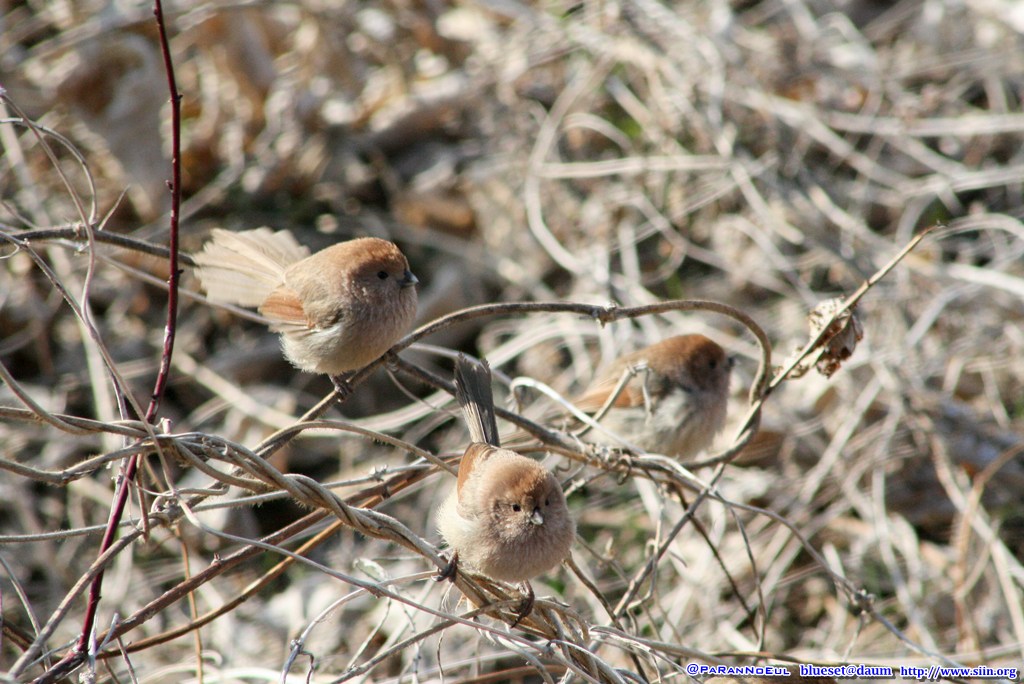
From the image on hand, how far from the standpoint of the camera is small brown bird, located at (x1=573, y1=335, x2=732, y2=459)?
4.07 m

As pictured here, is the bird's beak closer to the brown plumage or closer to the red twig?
the brown plumage

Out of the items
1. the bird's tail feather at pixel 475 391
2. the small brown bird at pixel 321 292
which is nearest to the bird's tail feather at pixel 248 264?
the small brown bird at pixel 321 292

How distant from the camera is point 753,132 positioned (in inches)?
241

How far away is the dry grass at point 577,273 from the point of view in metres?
4.23

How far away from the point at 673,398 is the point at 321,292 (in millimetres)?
1737

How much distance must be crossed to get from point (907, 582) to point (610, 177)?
129 inches

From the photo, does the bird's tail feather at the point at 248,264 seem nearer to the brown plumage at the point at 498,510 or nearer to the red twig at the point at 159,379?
the red twig at the point at 159,379

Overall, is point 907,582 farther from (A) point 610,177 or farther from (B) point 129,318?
(B) point 129,318

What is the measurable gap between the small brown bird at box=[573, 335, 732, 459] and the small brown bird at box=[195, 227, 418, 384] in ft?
4.23

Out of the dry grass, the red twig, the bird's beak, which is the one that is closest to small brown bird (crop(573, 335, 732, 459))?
the dry grass

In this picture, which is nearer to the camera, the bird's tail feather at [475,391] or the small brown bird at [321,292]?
the bird's tail feather at [475,391]

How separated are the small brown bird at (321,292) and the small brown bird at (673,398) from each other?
129cm

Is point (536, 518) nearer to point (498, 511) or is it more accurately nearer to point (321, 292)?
point (498, 511)

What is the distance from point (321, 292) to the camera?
3188 mm
